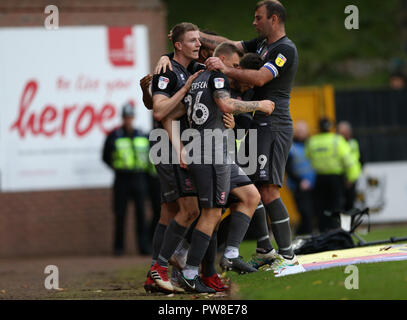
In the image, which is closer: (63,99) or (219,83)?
(219,83)

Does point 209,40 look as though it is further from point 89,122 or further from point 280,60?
point 89,122

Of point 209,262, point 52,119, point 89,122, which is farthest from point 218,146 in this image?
point 52,119

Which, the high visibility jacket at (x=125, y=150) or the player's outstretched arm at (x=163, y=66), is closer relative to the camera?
the player's outstretched arm at (x=163, y=66)

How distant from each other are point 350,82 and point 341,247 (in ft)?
56.8

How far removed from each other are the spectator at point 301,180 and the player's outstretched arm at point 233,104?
25.6 ft

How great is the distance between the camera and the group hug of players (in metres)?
7.50

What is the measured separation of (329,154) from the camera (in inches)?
600

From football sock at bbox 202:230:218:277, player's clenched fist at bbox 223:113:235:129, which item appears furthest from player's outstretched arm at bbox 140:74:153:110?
football sock at bbox 202:230:218:277

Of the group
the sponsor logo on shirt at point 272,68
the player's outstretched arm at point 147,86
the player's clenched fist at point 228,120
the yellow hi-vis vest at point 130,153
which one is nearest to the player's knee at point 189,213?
the player's clenched fist at point 228,120

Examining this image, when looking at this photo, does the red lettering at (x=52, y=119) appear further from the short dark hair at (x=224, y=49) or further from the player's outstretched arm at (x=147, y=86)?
the short dark hair at (x=224, y=49)

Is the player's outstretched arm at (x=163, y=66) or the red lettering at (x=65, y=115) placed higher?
the player's outstretched arm at (x=163, y=66)

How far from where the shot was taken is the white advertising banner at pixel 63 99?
1522 cm

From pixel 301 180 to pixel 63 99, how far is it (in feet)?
14.7

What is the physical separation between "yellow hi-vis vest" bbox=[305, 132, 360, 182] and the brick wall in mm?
3138
